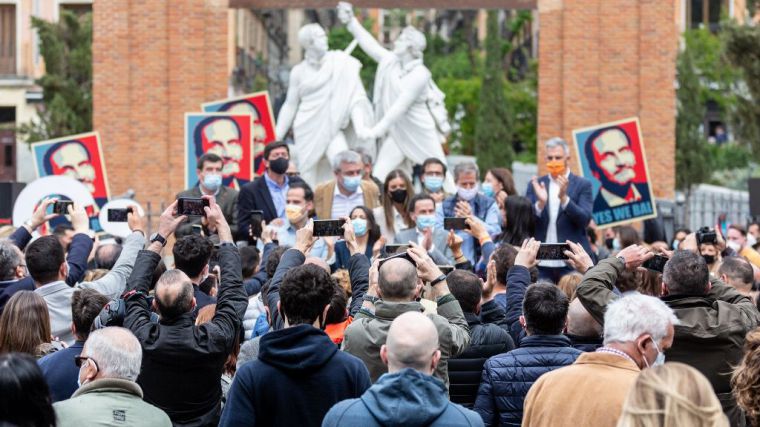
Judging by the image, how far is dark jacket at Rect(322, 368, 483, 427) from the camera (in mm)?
5320

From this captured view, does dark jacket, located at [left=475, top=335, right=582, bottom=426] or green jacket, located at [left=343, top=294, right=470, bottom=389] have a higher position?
green jacket, located at [left=343, top=294, right=470, bottom=389]

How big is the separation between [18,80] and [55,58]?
1305 centimetres

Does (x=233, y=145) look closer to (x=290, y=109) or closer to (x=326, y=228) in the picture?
(x=290, y=109)

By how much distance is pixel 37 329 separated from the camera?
7215 mm

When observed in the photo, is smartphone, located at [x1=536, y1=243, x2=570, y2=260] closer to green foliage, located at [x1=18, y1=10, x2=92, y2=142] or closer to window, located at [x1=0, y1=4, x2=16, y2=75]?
green foliage, located at [x1=18, y1=10, x2=92, y2=142]

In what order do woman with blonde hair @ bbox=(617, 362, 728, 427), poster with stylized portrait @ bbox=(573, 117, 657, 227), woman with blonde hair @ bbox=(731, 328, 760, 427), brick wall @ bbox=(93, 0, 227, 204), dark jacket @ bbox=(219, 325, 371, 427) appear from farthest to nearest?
brick wall @ bbox=(93, 0, 227, 204), poster with stylized portrait @ bbox=(573, 117, 657, 227), dark jacket @ bbox=(219, 325, 371, 427), woman with blonde hair @ bbox=(731, 328, 760, 427), woman with blonde hair @ bbox=(617, 362, 728, 427)

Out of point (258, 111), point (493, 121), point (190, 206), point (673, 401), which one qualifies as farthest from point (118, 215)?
point (493, 121)

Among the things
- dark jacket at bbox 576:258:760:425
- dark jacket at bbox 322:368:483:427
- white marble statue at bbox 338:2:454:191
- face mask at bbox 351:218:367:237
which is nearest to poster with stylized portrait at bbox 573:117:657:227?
white marble statue at bbox 338:2:454:191

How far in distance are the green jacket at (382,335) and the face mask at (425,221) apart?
14.8 ft

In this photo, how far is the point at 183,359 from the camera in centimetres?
698

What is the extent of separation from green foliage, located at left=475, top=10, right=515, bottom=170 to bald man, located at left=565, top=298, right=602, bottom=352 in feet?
119

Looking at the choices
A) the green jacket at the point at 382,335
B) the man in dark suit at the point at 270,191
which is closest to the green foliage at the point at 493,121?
the man in dark suit at the point at 270,191

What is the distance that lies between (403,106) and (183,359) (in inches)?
501

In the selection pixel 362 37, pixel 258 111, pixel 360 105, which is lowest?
pixel 258 111
